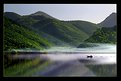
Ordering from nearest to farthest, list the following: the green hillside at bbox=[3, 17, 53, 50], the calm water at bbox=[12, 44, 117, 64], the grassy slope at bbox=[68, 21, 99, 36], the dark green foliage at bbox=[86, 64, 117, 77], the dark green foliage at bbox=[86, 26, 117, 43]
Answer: the dark green foliage at bbox=[86, 64, 117, 77] < the calm water at bbox=[12, 44, 117, 64] < the dark green foliage at bbox=[86, 26, 117, 43] < the grassy slope at bbox=[68, 21, 99, 36] < the green hillside at bbox=[3, 17, 53, 50]

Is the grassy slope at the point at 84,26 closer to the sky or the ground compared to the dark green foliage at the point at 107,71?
closer to the sky

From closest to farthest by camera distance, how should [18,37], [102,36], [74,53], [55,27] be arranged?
[74,53], [102,36], [55,27], [18,37]

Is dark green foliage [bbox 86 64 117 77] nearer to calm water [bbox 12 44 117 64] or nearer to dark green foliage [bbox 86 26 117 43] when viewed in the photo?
calm water [bbox 12 44 117 64]

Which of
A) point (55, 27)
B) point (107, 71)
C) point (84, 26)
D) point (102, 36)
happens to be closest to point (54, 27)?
point (55, 27)

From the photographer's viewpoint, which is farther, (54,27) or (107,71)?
(54,27)

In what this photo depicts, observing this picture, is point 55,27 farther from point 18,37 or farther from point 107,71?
point 18,37

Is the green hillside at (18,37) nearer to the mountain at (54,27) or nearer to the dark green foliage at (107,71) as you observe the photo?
the mountain at (54,27)

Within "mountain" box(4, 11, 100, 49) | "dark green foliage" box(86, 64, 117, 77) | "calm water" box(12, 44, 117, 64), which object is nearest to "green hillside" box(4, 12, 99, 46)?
"mountain" box(4, 11, 100, 49)

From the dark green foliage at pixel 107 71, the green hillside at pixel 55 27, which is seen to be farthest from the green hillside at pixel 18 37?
the dark green foliage at pixel 107 71

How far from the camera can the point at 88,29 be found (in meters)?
4.98

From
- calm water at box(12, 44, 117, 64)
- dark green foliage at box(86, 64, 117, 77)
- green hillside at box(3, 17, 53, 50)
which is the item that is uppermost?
green hillside at box(3, 17, 53, 50)

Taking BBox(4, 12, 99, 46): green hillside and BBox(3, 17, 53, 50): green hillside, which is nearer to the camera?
BBox(4, 12, 99, 46): green hillside
